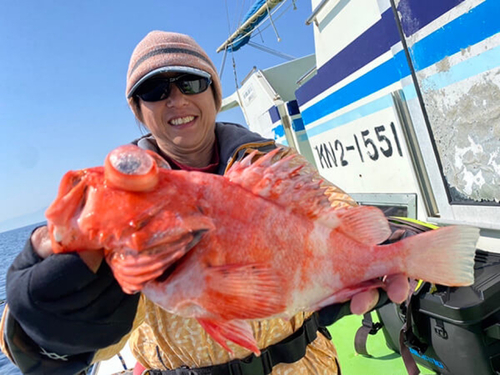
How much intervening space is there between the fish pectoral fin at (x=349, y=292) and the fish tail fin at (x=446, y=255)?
157 millimetres

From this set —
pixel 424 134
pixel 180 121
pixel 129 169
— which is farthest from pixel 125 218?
pixel 424 134

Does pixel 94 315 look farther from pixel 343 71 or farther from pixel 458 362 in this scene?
pixel 343 71

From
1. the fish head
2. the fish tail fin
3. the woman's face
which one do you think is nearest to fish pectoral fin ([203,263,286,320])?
the fish head

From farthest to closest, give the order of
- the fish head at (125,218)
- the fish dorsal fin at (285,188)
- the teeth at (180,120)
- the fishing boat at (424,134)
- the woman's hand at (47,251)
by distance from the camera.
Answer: the fishing boat at (424,134)
the teeth at (180,120)
the fish dorsal fin at (285,188)
the woman's hand at (47,251)
the fish head at (125,218)

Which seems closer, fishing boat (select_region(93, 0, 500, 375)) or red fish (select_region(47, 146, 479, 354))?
red fish (select_region(47, 146, 479, 354))

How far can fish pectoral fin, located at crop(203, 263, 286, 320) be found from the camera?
1.05m

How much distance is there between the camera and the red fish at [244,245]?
40.4 inches

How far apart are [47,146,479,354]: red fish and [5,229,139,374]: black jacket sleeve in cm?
17

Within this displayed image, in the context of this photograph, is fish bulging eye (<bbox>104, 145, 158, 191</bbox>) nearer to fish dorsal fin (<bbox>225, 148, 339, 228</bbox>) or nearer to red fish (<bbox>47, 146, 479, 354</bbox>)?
red fish (<bbox>47, 146, 479, 354</bbox>)

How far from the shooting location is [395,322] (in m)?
2.97

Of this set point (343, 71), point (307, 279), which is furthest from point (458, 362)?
point (343, 71)

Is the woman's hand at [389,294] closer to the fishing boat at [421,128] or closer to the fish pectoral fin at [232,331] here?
the fish pectoral fin at [232,331]

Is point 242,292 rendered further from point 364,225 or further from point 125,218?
point 364,225

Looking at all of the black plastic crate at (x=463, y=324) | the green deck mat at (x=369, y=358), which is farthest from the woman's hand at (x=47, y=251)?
the green deck mat at (x=369, y=358)
